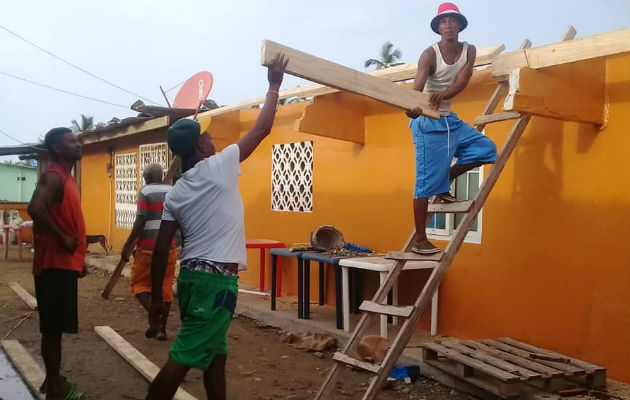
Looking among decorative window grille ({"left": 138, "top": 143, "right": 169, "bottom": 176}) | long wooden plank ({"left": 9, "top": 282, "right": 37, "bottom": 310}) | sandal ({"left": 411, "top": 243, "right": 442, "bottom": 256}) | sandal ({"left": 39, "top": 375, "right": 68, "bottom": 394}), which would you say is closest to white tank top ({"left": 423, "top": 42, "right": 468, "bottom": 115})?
sandal ({"left": 411, "top": 243, "right": 442, "bottom": 256})

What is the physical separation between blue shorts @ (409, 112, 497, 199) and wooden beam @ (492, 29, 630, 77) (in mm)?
720

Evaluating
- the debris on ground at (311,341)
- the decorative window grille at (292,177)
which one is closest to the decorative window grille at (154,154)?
the decorative window grille at (292,177)

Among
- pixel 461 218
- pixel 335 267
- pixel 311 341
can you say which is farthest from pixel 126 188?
pixel 461 218

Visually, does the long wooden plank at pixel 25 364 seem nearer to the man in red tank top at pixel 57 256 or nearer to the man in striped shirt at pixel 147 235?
the man in red tank top at pixel 57 256

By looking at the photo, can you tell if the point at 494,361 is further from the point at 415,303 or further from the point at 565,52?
the point at 565,52

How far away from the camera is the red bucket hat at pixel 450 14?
4113 millimetres

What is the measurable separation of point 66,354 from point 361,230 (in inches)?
132

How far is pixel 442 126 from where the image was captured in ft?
13.6

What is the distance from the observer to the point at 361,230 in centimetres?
→ 696

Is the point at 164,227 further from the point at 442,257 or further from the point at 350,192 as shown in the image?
the point at 350,192

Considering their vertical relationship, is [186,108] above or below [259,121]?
above

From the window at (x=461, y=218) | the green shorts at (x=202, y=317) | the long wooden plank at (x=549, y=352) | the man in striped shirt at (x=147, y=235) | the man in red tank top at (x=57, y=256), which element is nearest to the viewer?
the green shorts at (x=202, y=317)

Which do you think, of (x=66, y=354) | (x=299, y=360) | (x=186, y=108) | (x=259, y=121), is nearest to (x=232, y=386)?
(x=299, y=360)

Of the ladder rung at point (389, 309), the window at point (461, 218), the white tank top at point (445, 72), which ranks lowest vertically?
the ladder rung at point (389, 309)
